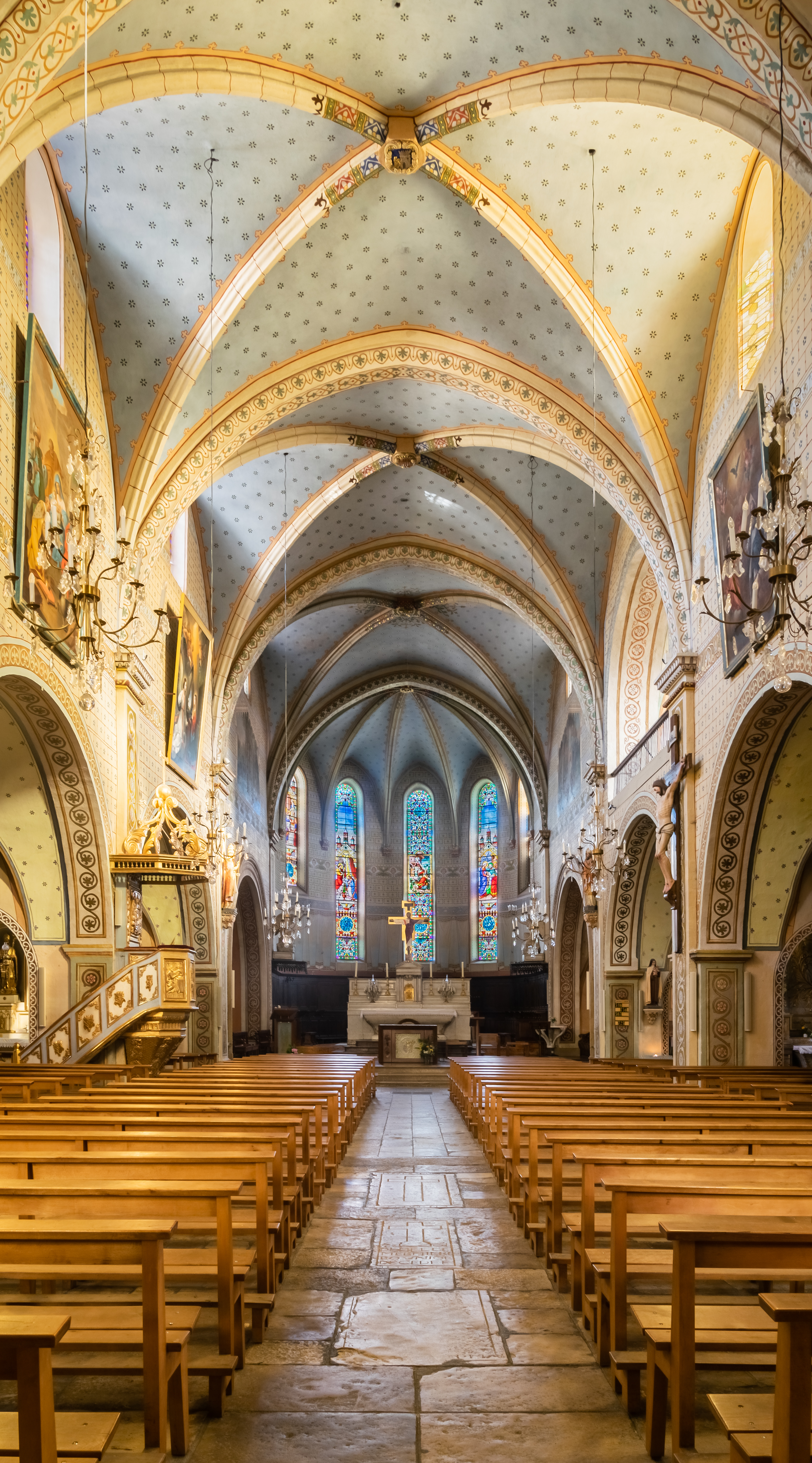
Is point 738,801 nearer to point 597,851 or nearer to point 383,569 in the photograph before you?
point 597,851

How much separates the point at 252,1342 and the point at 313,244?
13.0m

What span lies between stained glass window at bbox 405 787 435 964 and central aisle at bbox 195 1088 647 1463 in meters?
27.9

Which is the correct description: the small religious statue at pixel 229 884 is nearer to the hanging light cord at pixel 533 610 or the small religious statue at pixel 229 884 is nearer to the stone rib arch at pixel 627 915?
the stone rib arch at pixel 627 915

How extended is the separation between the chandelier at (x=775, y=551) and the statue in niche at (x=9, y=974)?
870cm

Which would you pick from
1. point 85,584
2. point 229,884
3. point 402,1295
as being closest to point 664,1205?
point 402,1295

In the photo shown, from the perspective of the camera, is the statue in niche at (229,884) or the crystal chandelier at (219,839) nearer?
the crystal chandelier at (219,839)

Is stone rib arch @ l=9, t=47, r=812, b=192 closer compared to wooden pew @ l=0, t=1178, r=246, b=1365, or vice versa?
wooden pew @ l=0, t=1178, r=246, b=1365

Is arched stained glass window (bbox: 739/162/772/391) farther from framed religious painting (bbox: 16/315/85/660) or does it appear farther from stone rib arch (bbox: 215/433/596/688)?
stone rib arch (bbox: 215/433/596/688)

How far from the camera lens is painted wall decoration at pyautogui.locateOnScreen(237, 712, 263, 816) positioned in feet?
84.3

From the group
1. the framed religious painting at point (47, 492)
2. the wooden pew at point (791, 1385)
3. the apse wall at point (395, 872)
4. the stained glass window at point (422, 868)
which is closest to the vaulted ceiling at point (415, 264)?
the framed religious painting at point (47, 492)

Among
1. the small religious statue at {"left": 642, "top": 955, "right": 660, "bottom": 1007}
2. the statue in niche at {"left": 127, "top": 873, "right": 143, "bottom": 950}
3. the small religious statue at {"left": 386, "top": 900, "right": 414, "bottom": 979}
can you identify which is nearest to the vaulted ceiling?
the statue in niche at {"left": 127, "top": 873, "right": 143, "bottom": 950}

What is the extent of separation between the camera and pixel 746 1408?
10.2 ft

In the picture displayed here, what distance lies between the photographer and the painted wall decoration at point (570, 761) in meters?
25.3

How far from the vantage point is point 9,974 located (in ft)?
46.1
